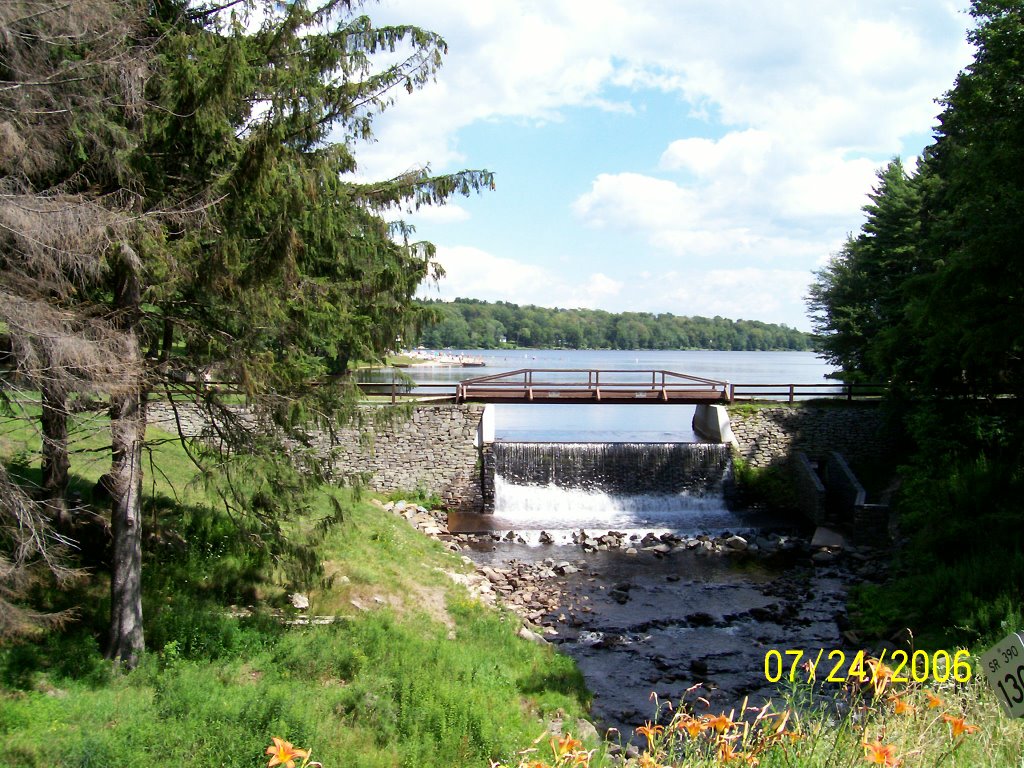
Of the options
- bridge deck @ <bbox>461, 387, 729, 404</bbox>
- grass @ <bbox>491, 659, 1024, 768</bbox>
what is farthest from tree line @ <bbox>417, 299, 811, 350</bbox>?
grass @ <bbox>491, 659, 1024, 768</bbox>

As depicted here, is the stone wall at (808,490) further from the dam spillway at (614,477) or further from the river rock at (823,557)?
the river rock at (823,557)

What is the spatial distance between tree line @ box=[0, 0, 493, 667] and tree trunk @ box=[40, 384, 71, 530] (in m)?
0.03

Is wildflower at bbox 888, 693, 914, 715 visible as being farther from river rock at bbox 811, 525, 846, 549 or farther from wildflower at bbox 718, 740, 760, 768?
river rock at bbox 811, 525, 846, 549

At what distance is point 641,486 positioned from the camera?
23.9 meters

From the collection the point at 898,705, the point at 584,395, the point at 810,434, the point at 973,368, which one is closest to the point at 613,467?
the point at 584,395

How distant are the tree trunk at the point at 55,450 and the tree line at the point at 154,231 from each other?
3 cm

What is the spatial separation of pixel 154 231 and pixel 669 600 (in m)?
12.6

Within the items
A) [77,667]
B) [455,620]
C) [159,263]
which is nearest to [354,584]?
[455,620]

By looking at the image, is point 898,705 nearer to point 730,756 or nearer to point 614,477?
point 730,756

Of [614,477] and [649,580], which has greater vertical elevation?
[614,477]

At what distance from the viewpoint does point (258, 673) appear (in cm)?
871

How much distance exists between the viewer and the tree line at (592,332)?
137000 mm

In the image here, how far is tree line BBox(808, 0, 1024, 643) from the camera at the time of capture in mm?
13102

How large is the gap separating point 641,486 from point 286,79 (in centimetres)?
1768
